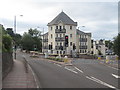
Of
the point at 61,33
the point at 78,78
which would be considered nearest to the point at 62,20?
the point at 61,33

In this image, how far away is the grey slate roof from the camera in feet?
273

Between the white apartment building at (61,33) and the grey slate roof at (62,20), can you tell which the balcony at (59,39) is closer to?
the white apartment building at (61,33)

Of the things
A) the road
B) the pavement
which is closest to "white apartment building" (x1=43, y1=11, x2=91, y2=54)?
the road

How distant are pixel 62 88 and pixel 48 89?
779 mm

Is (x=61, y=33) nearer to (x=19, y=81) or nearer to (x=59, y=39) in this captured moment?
(x=59, y=39)

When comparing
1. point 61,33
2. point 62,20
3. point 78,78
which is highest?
point 62,20

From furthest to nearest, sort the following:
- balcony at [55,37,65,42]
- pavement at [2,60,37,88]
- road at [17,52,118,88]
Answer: balcony at [55,37,65,42] → road at [17,52,118,88] → pavement at [2,60,37,88]

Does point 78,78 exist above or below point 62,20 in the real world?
below

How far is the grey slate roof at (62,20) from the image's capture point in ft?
273

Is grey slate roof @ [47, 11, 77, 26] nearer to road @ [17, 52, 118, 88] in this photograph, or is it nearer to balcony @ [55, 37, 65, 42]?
balcony @ [55, 37, 65, 42]

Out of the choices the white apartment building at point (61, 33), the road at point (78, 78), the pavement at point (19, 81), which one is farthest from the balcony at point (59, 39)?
the pavement at point (19, 81)

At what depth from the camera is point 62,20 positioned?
83812mm

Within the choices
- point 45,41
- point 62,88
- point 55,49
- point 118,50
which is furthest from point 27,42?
point 62,88

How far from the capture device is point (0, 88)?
1304 cm
